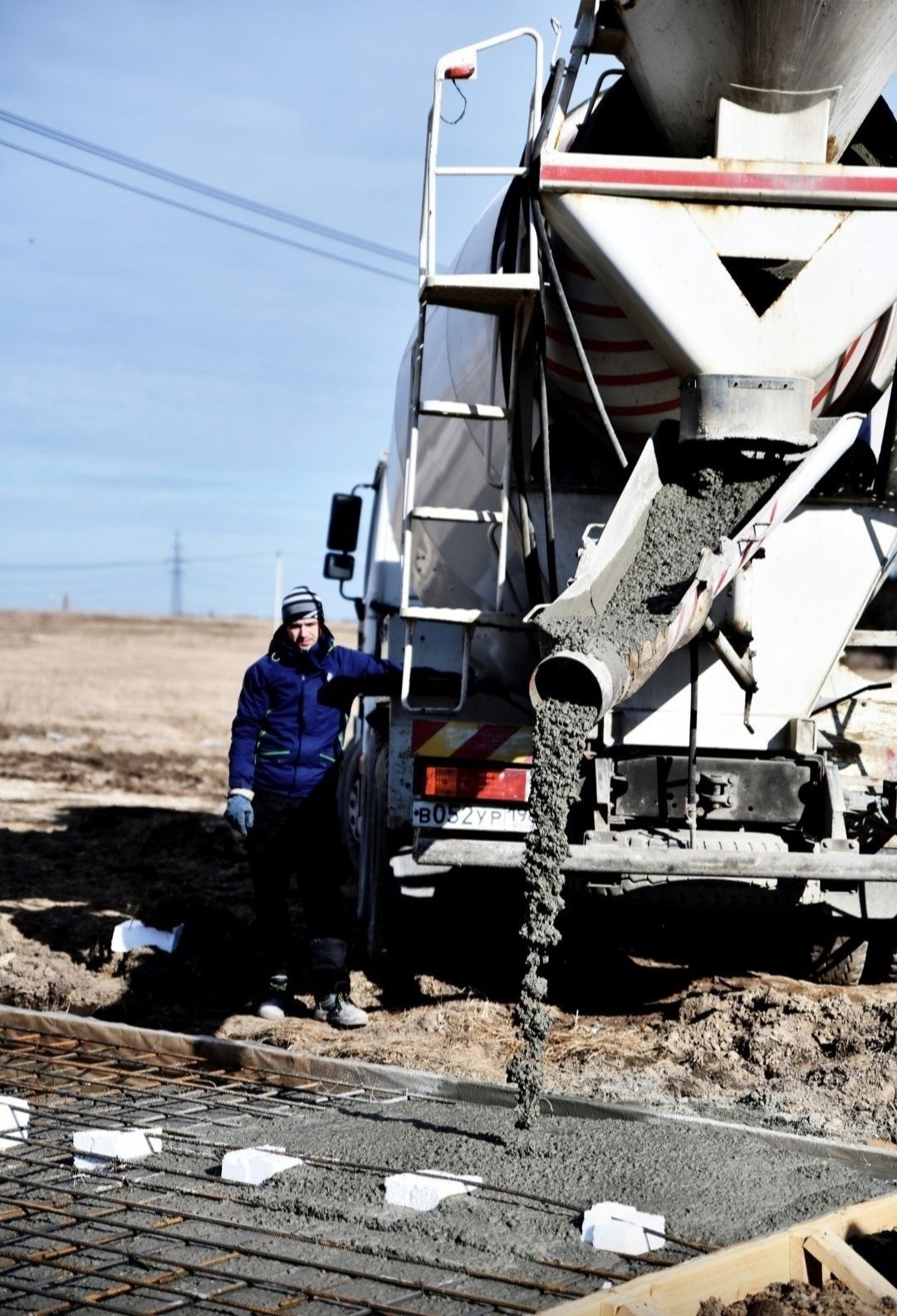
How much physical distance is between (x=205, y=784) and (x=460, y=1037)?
391 inches

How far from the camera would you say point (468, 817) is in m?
6.07

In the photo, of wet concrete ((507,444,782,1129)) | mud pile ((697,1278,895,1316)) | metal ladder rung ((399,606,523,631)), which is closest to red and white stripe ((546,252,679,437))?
wet concrete ((507,444,782,1129))

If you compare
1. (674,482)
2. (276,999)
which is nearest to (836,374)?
(674,482)

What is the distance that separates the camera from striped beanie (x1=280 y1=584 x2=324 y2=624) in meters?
6.51

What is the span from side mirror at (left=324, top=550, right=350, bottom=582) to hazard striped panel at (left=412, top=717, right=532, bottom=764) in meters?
4.38

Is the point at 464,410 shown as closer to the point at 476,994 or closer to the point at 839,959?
the point at 476,994

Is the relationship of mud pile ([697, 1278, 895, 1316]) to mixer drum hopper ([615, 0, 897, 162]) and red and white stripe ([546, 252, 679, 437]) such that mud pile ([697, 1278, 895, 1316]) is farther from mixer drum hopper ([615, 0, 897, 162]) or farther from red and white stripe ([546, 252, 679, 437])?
mixer drum hopper ([615, 0, 897, 162])

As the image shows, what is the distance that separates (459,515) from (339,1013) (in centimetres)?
217

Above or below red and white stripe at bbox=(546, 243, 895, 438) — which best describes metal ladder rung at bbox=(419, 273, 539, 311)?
above

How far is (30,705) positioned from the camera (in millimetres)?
24875

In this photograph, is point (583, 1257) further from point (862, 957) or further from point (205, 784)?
point (205, 784)

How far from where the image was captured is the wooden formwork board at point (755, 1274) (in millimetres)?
3244

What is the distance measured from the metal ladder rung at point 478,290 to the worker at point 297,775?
1483 millimetres

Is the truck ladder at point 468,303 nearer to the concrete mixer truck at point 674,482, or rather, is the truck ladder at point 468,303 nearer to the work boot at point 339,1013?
the concrete mixer truck at point 674,482
